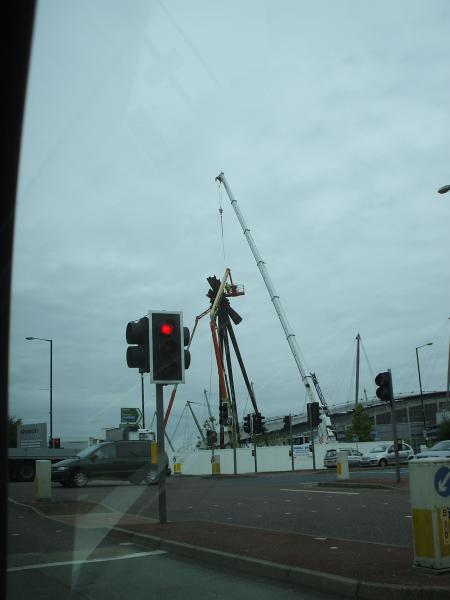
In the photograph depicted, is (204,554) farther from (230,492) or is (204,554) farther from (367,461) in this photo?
(367,461)

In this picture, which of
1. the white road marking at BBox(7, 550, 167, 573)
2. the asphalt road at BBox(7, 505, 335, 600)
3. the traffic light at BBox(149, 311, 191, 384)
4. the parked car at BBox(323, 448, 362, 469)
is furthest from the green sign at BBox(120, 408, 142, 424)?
the white road marking at BBox(7, 550, 167, 573)

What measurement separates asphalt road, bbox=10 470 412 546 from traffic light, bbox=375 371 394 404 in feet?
8.51

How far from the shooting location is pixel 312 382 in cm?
6850

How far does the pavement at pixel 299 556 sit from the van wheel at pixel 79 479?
13535 millimetres

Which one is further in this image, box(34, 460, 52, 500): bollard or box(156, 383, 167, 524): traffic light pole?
box(34, 460, 52, 500): bollard

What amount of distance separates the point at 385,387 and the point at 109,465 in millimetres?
11902

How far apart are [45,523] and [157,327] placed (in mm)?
4900

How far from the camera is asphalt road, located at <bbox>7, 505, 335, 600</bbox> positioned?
23.9ft

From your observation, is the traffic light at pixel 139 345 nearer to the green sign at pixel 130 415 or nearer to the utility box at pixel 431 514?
the utility box at pixel 431 514

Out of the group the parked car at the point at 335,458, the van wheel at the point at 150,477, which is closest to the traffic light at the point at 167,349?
the van wheel at the point at 150,477

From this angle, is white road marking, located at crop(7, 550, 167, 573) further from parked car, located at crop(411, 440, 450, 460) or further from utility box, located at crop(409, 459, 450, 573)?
parked car, located at crop(411, 440, 450, 460)

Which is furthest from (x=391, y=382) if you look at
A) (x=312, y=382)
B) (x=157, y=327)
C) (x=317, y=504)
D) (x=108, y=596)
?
(x=312, y=382)

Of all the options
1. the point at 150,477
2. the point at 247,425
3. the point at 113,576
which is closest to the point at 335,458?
the point at 247,425

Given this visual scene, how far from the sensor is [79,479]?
26.5m
